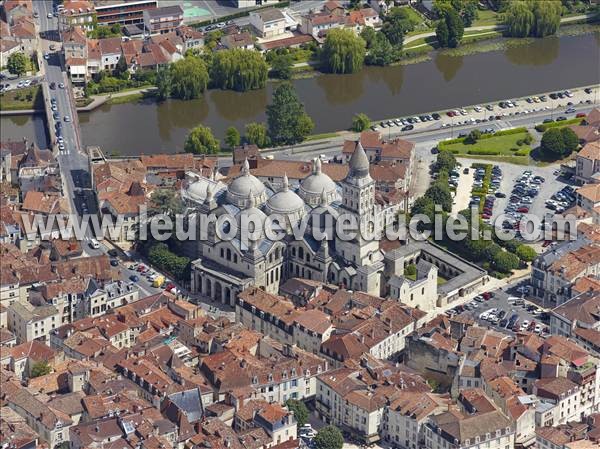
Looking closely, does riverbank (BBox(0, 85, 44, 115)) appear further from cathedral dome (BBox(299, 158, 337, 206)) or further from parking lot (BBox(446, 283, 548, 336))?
parking lot (BBox(446, 283, 548, 336))

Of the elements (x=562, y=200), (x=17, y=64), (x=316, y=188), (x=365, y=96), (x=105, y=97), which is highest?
(x=316, y=188)

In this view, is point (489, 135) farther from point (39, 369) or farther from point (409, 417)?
point (39, 369)

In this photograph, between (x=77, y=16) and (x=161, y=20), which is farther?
(x=161, y=20)

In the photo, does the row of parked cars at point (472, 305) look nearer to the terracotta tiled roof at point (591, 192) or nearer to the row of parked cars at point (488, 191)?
the row of parked cars at point (488, 191)

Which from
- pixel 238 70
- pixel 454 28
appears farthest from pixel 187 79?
pixel 454 28

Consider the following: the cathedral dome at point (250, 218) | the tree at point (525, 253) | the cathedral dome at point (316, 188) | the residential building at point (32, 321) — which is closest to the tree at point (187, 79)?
the cathedral dome at point (316, 188)

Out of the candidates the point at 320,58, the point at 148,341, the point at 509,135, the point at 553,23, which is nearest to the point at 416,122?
the point at 509,135

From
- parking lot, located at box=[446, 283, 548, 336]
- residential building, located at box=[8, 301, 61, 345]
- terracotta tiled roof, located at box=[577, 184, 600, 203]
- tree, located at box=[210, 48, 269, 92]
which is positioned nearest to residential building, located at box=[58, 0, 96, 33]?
tree, located at box=[210, 48, 269, 92]

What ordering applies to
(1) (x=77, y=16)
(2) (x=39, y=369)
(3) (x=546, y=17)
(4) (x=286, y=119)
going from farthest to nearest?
1. (3) (x=546, y=17)
2. (1) (x=77, y=16)
3. (4) (x=286, y=119)
4. (2) (x=39, y=369)
